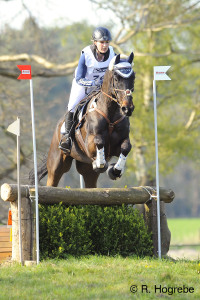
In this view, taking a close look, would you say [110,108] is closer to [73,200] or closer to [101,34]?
[101,34]

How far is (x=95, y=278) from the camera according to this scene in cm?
527

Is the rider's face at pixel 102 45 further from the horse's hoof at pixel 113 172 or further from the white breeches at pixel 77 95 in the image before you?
the horse's hoof at pixel 113 172

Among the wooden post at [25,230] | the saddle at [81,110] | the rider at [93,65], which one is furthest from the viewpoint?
the saddle at [81,110]

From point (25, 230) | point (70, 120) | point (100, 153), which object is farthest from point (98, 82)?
point (25, 230)

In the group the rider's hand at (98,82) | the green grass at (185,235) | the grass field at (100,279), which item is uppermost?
the rider's hand at (98,82)

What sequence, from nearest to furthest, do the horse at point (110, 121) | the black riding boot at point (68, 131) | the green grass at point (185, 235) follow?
1. the horse at point (110, 121)
2. the black riding boot at point (68, 131)
3. the green grass at point (185, 235)

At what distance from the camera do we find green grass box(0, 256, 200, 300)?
468 cm

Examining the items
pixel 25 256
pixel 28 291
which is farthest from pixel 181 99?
pixel 28 291

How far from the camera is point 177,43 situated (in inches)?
842

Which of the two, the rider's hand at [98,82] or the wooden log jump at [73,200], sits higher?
the rider's hand at [98,82]

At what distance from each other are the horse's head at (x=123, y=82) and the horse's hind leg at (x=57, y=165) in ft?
6.23

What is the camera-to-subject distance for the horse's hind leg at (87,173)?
26.5 ft

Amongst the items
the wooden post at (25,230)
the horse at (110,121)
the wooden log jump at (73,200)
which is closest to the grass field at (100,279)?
the wooden post at (25,230)

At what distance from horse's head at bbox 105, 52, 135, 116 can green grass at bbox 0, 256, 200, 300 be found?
1.71 meters
